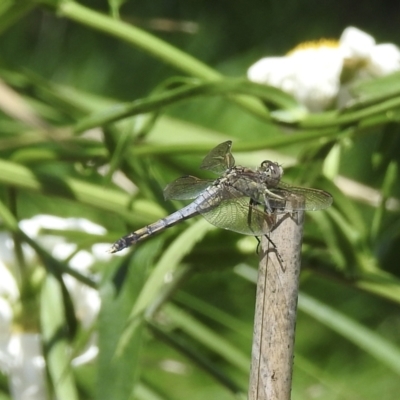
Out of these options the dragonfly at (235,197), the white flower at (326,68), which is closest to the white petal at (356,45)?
the white flower at (326,68)

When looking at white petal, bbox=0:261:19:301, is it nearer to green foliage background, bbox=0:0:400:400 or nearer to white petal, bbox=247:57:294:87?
green foliage background, bbox=0:0:400:400

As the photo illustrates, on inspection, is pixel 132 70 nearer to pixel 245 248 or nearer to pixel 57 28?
Result: pixel 57 28

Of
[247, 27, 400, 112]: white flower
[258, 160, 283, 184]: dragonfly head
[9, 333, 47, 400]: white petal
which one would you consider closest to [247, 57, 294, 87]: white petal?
[247, 27, 400, 112]: white flower

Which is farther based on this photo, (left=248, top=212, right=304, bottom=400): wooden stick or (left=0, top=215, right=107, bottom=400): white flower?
(left=0, top=215, right=107, bottom=400): white flower

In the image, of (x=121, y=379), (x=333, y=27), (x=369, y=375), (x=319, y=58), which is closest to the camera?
(x=121, y=379)

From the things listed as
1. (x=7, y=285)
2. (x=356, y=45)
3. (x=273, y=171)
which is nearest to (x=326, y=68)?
(x=356, y=45)

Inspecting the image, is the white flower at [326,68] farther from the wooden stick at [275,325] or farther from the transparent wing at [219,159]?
the wooden stick at [275,325]

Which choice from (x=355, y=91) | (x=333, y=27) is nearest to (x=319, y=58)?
(x=355, y=91)
